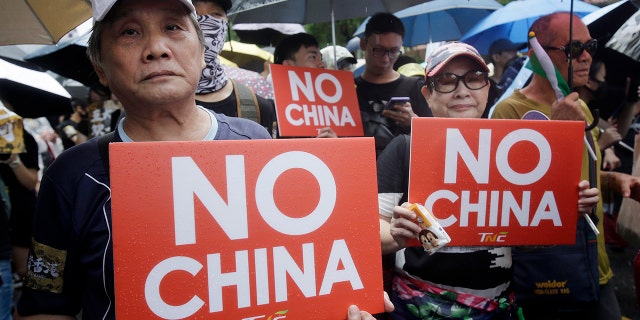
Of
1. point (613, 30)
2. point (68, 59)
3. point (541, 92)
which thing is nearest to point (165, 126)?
point (541, 92)

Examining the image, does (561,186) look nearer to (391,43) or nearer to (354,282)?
(354,282)

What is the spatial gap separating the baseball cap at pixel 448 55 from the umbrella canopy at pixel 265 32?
6152 mm

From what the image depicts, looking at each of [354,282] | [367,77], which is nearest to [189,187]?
[354,282]

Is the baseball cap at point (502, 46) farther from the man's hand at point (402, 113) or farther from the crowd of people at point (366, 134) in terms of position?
the man's hand at point (402, 113)

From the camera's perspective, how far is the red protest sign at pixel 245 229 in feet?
4.34

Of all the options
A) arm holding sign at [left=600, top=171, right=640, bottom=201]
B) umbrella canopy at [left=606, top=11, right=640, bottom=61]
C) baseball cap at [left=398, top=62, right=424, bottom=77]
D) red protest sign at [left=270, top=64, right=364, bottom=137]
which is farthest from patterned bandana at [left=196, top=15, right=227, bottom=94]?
baseball cap at [left=398, top=62, right=424, bottom=77]

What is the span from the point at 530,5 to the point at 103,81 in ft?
20.2

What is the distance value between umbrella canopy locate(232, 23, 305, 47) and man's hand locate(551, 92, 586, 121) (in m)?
6.26

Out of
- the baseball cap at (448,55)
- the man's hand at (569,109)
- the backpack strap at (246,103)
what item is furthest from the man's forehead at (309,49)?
the man's hand at (569,109)

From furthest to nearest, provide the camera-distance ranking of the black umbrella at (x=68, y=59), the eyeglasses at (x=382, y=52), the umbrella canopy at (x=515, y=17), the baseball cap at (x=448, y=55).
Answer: the umbrella canopy at (x=515, y=17) < the black umbrella at (x=68, y=59) < the eyeglasses at (x=382, y=52) < the baseball cap at (x=448, y=55)

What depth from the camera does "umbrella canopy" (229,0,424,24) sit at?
498cm

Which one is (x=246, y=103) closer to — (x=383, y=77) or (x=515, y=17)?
(x=383, y=77)

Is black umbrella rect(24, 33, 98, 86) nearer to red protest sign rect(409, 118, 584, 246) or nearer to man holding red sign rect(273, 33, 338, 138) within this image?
man holding red sign rect(273, 33, 338, 138)

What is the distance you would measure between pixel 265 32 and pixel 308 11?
3359 millimetres
